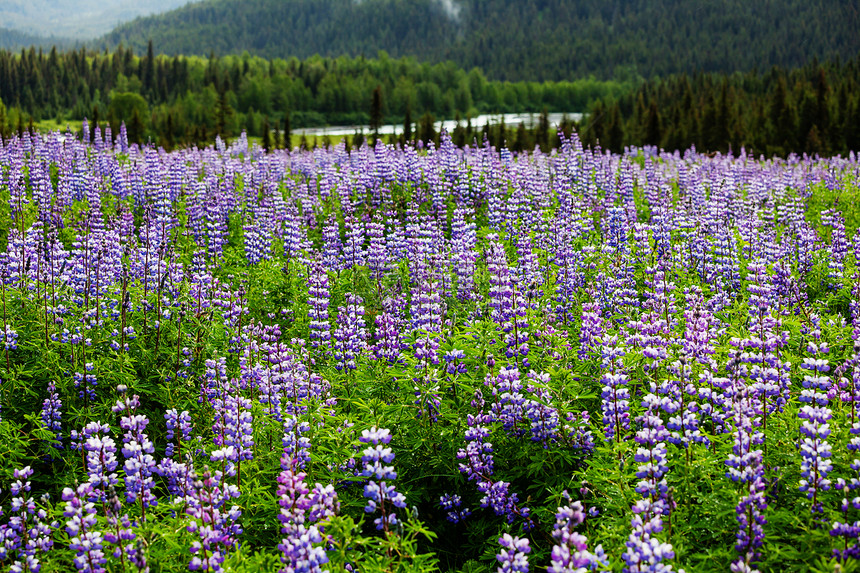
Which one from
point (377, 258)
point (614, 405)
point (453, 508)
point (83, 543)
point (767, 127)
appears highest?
point (767, 127)

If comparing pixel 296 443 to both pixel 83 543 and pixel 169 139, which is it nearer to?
pixel 83 543

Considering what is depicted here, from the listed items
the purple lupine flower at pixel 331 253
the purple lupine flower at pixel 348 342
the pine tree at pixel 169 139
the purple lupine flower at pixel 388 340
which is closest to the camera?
the purple lupine flower at pixel 388 340

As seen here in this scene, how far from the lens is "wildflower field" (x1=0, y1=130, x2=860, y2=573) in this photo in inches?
152

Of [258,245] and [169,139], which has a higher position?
[169,139]

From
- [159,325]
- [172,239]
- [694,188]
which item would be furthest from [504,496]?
[694,188]

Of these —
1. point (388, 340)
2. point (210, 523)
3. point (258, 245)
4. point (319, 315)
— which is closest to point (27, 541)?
point (210, 523)

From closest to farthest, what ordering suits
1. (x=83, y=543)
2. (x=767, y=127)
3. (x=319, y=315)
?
(x=83, y=543), (x=319, y=315), (x=767, y=127)

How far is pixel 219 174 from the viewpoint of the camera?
658 inches

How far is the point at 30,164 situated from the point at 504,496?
1730 cm

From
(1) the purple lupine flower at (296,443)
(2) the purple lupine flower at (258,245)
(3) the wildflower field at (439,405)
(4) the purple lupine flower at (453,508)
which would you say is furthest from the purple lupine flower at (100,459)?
(2) the purple lupine flower at (258,245)

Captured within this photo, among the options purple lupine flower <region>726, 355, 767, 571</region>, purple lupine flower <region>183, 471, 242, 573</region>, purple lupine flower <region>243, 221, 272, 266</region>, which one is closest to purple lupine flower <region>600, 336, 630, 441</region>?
purple lupine flower <region>726, 355, 767, 571</region>

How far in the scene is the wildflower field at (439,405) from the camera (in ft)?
12.7

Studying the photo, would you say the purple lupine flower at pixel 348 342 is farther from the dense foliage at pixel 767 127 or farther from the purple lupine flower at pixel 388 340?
the dense foliage at pixel 767 127

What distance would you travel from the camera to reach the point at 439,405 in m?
5.61
